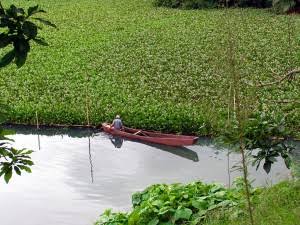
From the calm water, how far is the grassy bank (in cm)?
66

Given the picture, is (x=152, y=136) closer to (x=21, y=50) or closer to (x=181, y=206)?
(x=181, y=206)

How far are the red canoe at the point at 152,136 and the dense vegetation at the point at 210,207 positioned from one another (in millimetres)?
3828

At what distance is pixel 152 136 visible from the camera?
10.3m

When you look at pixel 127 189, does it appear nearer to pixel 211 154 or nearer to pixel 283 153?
pixel 211 154

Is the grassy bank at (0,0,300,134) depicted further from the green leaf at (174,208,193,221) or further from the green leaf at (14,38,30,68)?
the green leaf at (14,38,30,68)

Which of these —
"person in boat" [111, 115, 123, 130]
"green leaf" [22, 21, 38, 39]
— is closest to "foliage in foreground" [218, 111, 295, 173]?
"green leaf" [22, 21, 38, 39]

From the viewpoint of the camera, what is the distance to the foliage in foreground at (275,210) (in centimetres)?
442

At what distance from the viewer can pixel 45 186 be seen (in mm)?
8734

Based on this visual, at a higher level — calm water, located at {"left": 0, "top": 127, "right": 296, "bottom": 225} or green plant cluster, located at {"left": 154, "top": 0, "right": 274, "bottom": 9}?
green plant cluster, located at {"left": 154, "top": 0, "right": 274, "bottom": 9}

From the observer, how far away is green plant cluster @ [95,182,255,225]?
5.15 metres

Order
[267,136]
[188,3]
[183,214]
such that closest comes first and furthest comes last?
[267,136], [183,214], [188,3]

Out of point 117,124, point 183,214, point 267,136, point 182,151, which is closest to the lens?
point 267,136

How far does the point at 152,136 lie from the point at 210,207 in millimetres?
5049

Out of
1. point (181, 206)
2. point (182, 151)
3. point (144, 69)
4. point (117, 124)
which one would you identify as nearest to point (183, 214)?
point (181, 206)
